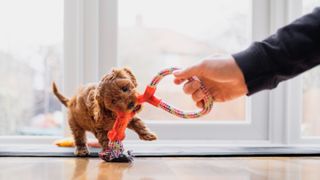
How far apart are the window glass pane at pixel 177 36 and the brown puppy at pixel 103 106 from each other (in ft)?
1.41

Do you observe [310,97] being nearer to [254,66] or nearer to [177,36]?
[177,36]

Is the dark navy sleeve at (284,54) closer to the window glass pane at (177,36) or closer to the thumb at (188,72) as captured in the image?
the thumb at (188,72)

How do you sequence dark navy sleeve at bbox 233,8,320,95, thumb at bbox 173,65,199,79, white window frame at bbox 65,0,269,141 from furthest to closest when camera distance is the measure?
white window frame at bbox 65,0,269,141, thumb at bbox 173,65,199,79, dark navy sleeve at bbox 233,8,320,95

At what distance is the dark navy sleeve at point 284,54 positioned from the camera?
0.84m

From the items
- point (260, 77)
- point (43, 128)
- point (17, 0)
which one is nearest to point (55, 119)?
point (43, 128)

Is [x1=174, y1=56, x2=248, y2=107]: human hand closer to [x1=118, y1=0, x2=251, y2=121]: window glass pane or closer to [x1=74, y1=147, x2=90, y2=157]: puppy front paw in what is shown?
[x1=74, y1=147, x2=90, y2=157]: puppy front paw

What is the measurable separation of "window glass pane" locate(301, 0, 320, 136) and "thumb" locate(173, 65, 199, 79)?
2.43 ft

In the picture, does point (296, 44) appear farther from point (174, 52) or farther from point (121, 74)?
point (174, 52)

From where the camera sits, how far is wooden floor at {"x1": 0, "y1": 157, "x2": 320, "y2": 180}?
93 cm

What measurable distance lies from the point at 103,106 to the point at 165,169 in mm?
204

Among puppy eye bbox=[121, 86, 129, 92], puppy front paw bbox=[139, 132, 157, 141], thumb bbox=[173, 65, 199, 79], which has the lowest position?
puppy front paw bbox=[139, 132, 157, 141]

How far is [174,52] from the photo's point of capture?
159cm

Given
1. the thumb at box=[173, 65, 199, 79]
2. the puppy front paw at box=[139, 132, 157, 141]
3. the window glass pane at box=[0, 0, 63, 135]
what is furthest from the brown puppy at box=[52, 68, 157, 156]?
A: the window glass pane at box=[0, 0, 63, 135]

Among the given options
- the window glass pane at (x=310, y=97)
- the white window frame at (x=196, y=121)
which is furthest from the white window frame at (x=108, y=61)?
the window glass pane at (x=310, y=97)
